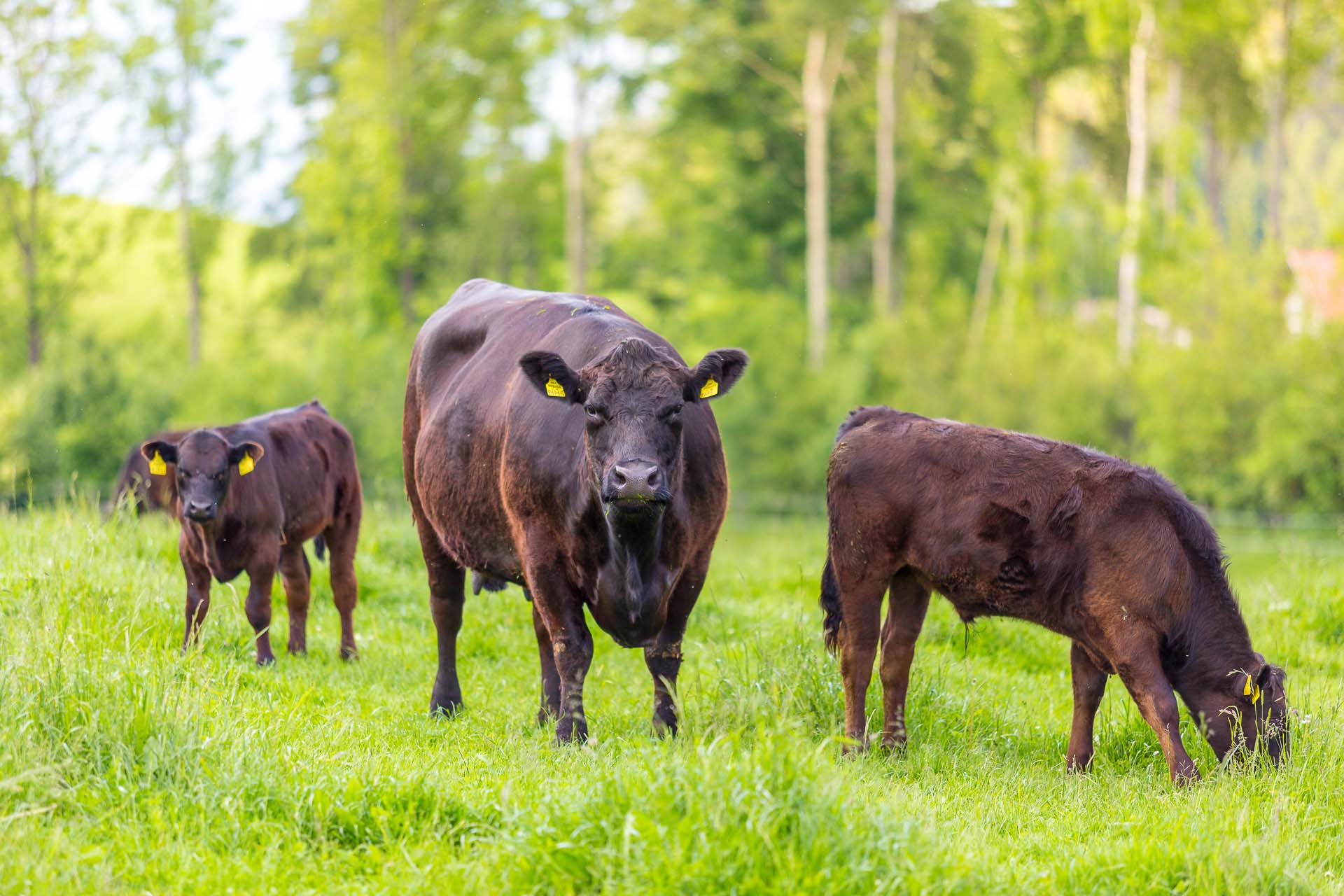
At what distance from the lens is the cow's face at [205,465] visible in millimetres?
8719

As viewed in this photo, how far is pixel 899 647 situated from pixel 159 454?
5.33 meters

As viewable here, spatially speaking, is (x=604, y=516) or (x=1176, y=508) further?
(x=1176, y=508)

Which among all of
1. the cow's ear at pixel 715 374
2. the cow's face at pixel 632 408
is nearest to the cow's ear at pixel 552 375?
the cow's face at pixel 632 408

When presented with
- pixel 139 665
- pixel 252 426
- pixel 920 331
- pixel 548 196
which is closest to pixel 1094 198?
pixel 920 331

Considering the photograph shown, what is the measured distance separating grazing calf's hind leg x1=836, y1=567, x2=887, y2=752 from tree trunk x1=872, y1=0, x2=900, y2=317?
32250 millimetres

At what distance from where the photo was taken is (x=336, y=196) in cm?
3928

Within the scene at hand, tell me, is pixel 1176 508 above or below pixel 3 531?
above

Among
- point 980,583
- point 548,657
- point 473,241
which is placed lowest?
point 548,657

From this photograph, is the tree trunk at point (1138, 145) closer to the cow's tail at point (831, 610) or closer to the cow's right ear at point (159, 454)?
the cow's tail at point (831, 610)

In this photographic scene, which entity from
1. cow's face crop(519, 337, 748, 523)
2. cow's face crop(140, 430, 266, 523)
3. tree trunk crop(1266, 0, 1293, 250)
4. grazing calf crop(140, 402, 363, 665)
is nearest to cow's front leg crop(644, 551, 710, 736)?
cow's face crop(519, 337, 748, 523)

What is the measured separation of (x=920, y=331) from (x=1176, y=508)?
97.1 ft

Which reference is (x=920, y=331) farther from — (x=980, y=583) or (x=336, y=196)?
(x=980, y=583)

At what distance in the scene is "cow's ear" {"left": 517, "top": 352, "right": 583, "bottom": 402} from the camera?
Result: 21.2 ft

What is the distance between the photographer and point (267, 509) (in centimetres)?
916
